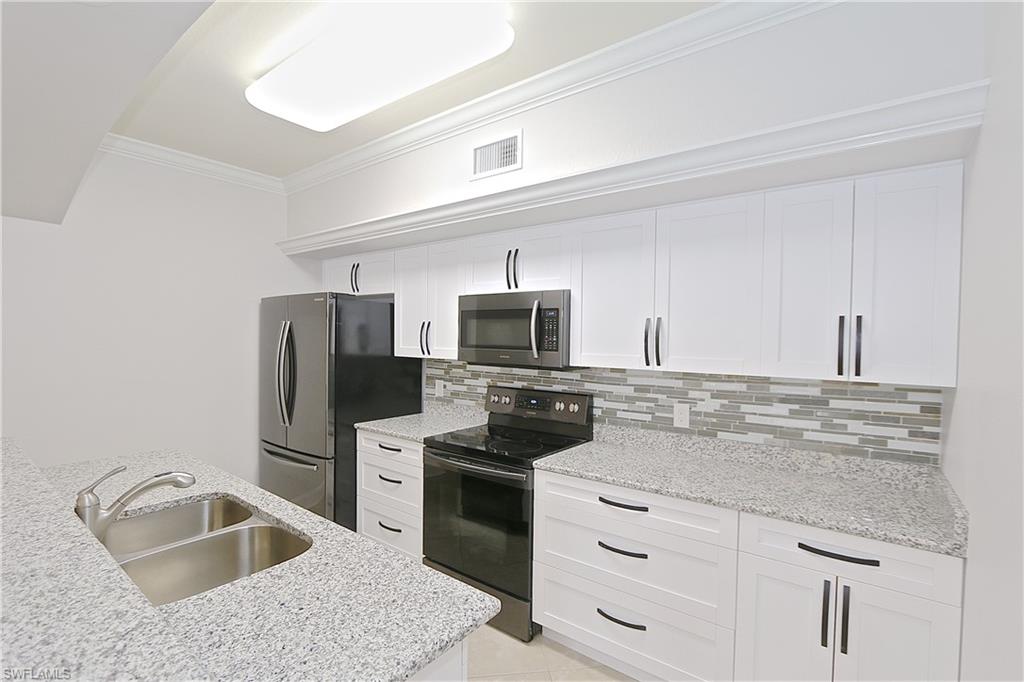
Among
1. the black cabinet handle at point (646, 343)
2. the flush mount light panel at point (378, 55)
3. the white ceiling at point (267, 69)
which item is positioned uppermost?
the white ceiling at point (267, 69)

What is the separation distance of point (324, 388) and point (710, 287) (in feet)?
7.59

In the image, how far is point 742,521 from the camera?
70.5 inches

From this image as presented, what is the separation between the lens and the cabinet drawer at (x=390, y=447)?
2850 millimetres

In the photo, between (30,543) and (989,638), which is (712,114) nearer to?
(989,638)

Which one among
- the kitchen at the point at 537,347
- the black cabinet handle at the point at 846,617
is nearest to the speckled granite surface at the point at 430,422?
the kitchen at the point at 537,347

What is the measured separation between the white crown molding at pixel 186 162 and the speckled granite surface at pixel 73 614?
2.73 metres

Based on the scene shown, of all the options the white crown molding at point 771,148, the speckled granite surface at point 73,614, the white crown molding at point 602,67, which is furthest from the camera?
the white crown molding at point 602,67

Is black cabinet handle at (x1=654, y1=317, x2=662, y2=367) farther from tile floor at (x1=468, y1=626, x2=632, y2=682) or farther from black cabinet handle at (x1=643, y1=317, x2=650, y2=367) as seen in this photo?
tile floor at (x1=468, y1=626, x2=632, y2=682)

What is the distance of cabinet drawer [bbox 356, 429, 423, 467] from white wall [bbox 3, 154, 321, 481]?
1085mm

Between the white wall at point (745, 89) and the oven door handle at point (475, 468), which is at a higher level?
the white wall at point (745, 89)

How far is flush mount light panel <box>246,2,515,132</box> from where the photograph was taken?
5.23ft

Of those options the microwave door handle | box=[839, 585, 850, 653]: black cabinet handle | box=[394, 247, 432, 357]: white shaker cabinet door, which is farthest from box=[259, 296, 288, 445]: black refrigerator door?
box=[839, 585, 850, 653]: black cabinet handle

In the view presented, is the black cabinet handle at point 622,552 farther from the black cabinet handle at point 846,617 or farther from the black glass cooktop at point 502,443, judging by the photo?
the black cabinet handle at point 846,617

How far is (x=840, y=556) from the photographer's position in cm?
161
